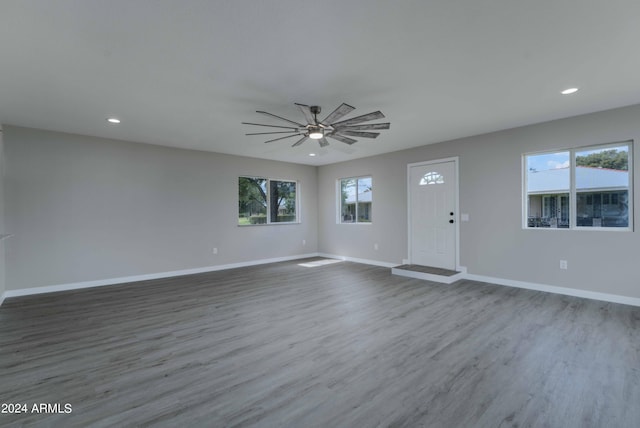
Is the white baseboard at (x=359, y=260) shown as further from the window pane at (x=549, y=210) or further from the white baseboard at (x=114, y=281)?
the window pane at (x=549, y=210)

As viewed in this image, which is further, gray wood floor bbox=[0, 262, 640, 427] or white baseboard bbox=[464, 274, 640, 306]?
white baseboard bbox=[464, 274, 640, 306]

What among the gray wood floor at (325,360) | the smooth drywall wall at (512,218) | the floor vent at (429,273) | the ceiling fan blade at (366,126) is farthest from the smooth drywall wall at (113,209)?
the ceiling fan blade at (366,126)

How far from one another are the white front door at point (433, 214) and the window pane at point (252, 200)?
3476mm

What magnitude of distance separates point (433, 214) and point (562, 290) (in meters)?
2.28

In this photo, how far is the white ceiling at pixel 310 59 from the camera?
6.45 ft

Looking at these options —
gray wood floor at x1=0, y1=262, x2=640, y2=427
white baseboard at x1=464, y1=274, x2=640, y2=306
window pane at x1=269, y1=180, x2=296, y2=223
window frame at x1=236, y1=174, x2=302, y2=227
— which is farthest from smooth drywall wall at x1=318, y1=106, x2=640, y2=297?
window pane at x1=269, y1=180, x2=296, y2=223

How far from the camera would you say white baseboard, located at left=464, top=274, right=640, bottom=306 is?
Result: 3777 mm

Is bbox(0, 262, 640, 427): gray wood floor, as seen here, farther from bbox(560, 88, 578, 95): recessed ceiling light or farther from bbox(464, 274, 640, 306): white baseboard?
bbox(560, 88, 578, 95): recessed ceiling light

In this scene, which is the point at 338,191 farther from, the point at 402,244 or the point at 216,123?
the point at 216,123

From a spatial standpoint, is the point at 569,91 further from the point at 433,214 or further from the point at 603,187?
the point at 433,214

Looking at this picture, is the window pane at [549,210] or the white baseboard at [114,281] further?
the white baseboard at [114,281]

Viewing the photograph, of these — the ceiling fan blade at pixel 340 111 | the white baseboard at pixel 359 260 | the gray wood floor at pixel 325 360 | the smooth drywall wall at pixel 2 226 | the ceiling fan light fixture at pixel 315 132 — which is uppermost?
the ceiling fan blade at pixel 340 111

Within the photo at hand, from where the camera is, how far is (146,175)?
18.0 ft

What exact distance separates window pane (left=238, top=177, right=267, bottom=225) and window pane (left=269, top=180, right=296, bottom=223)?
0.21 meters
